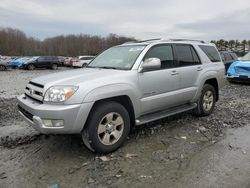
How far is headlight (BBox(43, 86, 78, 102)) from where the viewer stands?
12.6ft

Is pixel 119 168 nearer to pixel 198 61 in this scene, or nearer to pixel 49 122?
pixel 49 122

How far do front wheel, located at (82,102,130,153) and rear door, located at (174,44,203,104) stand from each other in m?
1.65

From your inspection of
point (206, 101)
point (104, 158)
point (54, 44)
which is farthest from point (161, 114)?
point (54, 44)

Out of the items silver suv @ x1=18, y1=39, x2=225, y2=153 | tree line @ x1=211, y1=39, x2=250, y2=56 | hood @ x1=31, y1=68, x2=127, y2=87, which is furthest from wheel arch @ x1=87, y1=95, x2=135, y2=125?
tree line @ x1=211, y1=39, x2=250, y2=56

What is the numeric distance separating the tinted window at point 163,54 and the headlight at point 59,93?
1.73 meters

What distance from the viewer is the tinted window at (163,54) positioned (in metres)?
5.11

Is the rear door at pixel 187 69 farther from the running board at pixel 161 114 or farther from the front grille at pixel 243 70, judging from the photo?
the front grille at pixel 243 70

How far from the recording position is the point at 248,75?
11391 mm

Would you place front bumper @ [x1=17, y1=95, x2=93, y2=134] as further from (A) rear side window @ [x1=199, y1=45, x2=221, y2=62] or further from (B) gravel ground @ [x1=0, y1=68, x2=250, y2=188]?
(A) rear side window @ [x1=199, y1=45, x2=221, y2=62]

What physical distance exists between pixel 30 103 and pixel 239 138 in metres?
3.78

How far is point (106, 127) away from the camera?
4.25 meters

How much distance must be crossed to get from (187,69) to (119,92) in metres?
2.00

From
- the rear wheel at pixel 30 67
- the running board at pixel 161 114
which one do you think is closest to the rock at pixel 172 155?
the running board at pixel 161 114

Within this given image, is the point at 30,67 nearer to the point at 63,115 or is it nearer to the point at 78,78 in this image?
the point at 78,78
